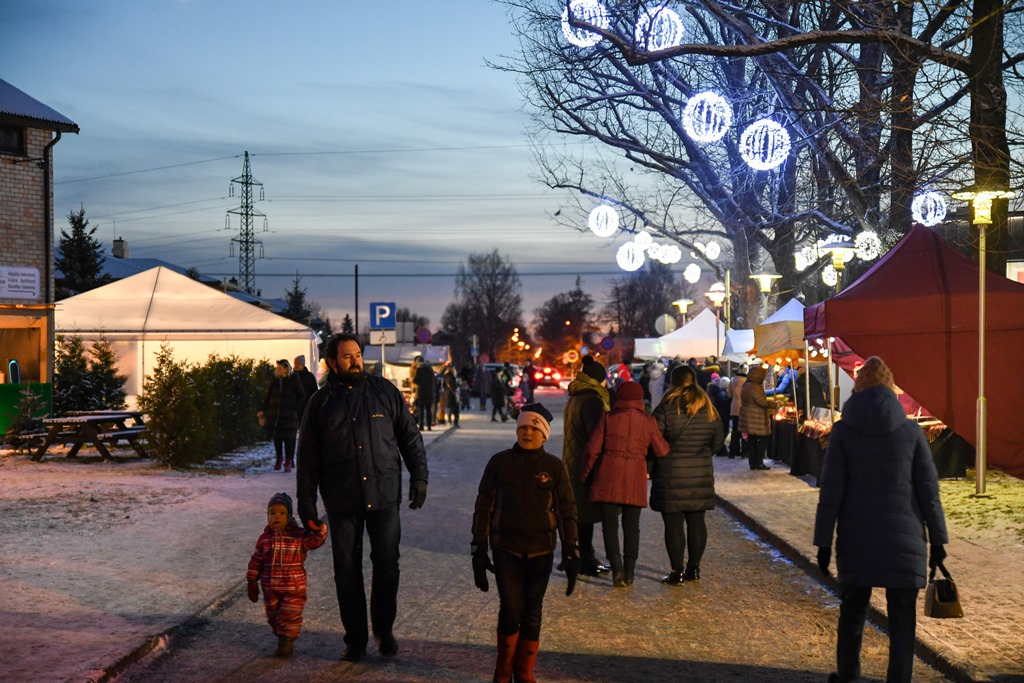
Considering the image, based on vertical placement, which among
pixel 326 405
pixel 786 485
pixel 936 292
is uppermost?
pixel 936 292

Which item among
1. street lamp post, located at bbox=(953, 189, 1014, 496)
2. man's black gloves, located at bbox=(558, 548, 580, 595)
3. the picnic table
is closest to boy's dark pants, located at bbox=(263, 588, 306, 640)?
man's black gloves, located at bbox=(558, 548, 580, 595)

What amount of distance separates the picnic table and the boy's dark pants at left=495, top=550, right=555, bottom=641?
1443 centimetres

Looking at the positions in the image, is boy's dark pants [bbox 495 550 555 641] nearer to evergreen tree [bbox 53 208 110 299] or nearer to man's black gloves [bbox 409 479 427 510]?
man's black gloves [bbox 409 479 427 510]

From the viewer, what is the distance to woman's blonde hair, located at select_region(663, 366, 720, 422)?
32.2 feet

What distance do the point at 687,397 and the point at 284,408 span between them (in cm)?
1033

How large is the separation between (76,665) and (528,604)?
94.8 inches

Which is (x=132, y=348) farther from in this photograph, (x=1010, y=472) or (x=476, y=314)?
(x=476, y=314)

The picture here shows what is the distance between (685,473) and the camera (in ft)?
32.1

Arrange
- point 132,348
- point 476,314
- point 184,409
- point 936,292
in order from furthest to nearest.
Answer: point 476,314
point 132,348
point 184,409
point 936,292

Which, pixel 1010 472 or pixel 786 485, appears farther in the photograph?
pixel 786 485

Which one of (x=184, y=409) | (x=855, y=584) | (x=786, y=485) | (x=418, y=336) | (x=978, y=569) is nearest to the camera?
(x=855, y=584)

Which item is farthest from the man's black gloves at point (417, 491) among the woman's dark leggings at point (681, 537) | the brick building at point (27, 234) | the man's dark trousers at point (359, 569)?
the brick building at point (27, 234)

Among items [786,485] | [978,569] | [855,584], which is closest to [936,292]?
[786,485]

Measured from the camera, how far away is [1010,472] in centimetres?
1516
